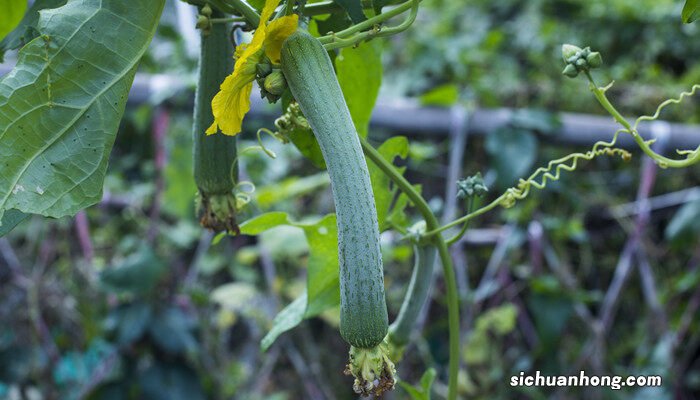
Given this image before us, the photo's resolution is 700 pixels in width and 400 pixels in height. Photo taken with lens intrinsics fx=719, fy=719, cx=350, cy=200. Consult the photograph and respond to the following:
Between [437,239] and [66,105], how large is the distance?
0.32m

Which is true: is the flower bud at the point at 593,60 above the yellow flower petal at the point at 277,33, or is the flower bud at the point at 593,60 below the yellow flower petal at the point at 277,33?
below

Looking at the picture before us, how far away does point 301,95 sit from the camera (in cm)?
44

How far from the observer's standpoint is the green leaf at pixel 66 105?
1.50 feet

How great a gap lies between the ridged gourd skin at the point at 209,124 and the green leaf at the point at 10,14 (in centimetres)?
20

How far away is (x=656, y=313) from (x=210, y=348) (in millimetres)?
1118

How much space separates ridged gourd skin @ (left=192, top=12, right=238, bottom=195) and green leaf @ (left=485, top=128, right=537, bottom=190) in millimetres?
1287

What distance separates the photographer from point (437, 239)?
626 mm

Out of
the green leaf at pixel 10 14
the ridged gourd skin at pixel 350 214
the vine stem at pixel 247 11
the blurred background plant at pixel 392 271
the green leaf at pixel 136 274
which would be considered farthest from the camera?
the blurred background plant at pixel 392 271

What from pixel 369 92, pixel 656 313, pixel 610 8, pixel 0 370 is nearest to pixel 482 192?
pixel 369 92

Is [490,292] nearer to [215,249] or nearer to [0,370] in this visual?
[215,249]

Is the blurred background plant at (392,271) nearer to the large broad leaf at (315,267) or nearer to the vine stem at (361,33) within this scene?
the large broad leaf at (315,267)

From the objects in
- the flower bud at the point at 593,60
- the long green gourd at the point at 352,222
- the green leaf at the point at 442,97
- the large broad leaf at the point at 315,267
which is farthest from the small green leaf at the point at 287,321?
the green leaf at the point at 442,97

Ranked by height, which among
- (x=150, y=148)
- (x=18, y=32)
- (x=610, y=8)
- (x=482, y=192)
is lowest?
(x=150, y=148)

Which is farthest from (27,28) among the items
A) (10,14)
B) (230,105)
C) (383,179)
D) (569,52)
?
(569,52)
